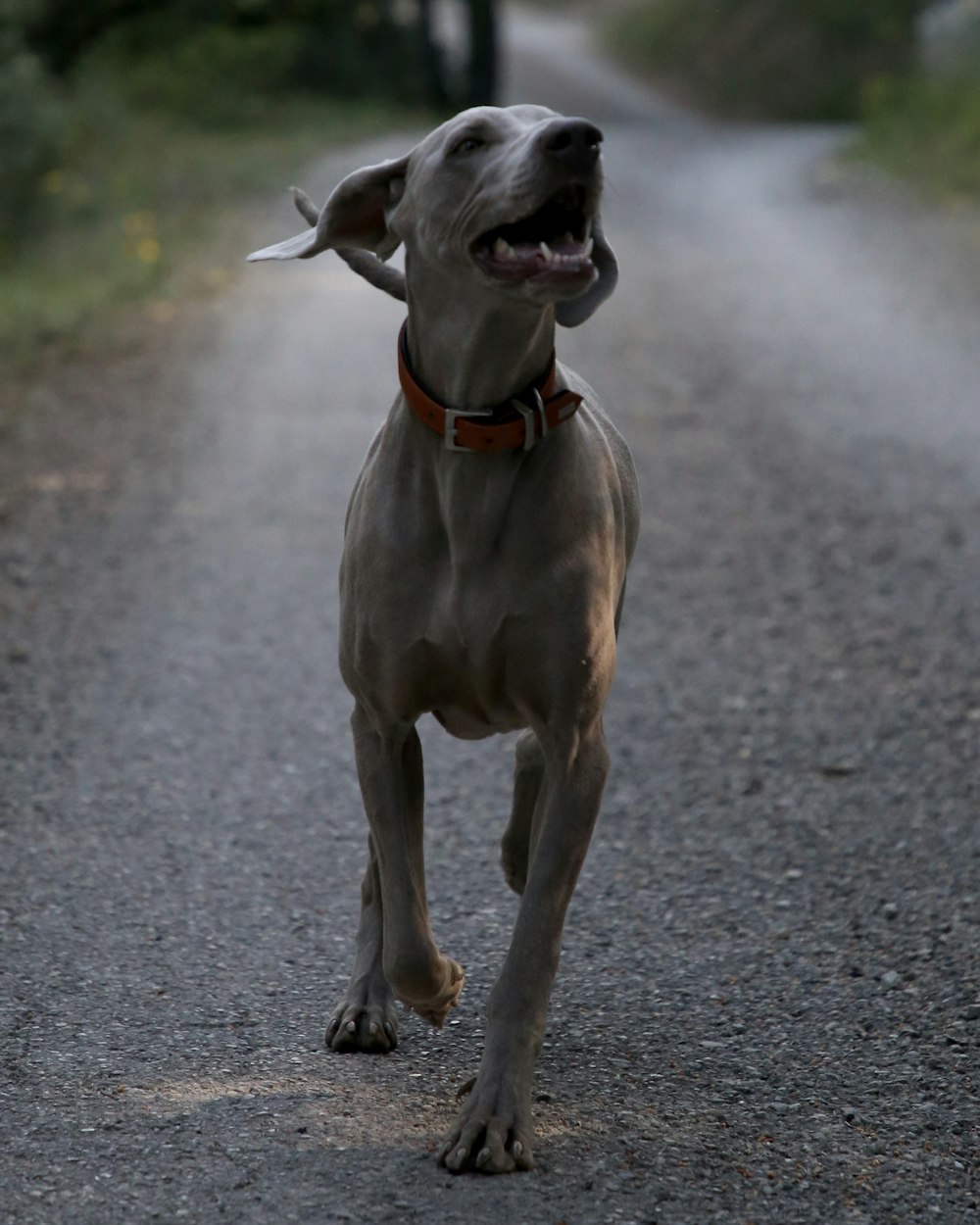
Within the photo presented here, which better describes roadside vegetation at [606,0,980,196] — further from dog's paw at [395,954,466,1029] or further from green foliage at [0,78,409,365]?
dog's paw at [395,954,466,1029]

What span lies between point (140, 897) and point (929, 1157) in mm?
2053

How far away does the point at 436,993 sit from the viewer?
340 centimetres

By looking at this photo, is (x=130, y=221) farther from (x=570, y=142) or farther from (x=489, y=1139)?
(x=489, y=1139)

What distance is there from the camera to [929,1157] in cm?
317

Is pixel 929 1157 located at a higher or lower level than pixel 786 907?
higher

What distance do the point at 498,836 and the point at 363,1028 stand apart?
4.26 feet

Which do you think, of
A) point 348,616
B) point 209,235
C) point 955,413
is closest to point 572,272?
point 348,616

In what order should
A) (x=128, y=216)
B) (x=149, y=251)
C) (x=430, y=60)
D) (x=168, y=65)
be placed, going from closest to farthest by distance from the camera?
(x=149, y=251)
(x=128, y=216)
(x=168, y=65)
(x=430, y=60)

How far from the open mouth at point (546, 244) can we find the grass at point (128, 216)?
827cm

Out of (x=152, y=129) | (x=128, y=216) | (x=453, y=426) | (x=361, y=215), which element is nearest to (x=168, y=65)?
(x=152, y=129)

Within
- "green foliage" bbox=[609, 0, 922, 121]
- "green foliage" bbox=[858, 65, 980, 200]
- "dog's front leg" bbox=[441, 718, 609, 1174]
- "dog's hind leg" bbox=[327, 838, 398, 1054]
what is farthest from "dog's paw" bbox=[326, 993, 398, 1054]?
"green foliage" bbox=[609, 0, 922, 121]

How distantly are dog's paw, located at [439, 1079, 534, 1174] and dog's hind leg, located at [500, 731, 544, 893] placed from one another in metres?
0.86

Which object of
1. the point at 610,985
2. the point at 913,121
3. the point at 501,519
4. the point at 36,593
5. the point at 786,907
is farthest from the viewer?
the point at 913,121

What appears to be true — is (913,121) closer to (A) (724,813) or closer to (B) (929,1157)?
(A) (724,813)
